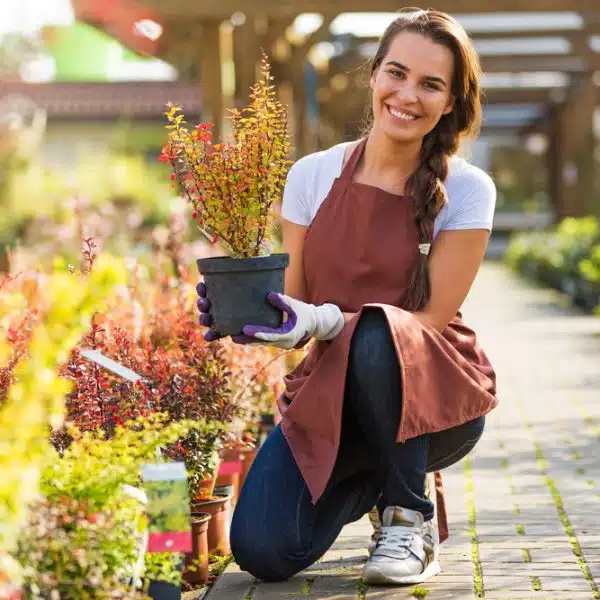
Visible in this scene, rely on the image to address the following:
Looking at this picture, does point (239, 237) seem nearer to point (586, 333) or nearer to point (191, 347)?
point (191, 347)

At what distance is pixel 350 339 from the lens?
331 centimetres

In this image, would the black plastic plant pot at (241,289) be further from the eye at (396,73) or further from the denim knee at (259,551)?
the eye at (396,73)

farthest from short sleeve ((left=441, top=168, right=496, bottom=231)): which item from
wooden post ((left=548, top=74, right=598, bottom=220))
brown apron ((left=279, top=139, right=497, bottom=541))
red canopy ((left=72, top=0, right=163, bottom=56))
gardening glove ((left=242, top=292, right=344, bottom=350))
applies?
wooden post ((left=548, top=74, right=598, bottom=220))

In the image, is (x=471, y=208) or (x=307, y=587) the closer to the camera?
(x=307, y=587)

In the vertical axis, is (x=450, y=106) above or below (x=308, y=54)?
above

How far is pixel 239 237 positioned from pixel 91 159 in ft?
54.0

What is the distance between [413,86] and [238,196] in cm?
62

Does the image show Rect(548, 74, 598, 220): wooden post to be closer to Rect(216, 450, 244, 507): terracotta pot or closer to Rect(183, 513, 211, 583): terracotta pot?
Rect(216, 450, 244, 507): terracotta pot

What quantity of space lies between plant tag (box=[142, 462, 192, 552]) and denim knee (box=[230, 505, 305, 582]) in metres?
0.73

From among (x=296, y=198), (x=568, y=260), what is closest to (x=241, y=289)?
(x=296, y=198)

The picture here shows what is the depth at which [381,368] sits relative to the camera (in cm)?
329

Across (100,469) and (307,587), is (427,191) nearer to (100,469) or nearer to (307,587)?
(307,587)

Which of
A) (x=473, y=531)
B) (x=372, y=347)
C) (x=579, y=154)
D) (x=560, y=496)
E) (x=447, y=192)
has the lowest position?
(x=579, y=154)

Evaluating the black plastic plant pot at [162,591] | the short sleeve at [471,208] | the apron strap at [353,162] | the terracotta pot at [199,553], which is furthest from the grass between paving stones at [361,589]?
the apron strap at [353,162]
